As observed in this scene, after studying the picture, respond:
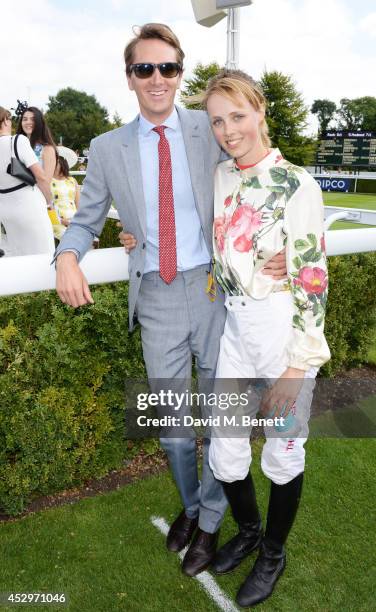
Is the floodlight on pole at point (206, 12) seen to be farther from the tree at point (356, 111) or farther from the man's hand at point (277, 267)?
the tree at point (356, 111)

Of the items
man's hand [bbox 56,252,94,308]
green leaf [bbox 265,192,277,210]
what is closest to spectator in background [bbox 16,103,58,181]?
man's hand [bbox 56,252,94,308]

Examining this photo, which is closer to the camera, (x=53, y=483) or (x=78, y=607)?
(x=78, y=607)

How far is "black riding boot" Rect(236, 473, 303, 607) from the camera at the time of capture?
225cm

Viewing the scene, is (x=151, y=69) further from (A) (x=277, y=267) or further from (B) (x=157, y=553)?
(B) (x=157, y=553)

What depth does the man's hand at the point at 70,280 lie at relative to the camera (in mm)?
2107

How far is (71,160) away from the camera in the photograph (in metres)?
8.20

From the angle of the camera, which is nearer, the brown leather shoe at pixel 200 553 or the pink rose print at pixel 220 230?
the pink rose print at pixel 220 230

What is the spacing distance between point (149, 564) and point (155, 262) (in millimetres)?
1434

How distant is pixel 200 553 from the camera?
8.21ft

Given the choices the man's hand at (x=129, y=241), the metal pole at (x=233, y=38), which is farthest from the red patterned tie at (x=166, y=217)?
the metal pole at (x=233, y=38)

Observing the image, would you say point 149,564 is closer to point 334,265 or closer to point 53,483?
point 53,483

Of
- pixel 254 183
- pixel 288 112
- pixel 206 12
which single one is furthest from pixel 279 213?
pixel 288 112

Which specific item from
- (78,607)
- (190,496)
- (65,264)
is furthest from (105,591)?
(65,264)

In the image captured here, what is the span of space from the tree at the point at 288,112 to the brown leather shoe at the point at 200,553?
1798 inches
